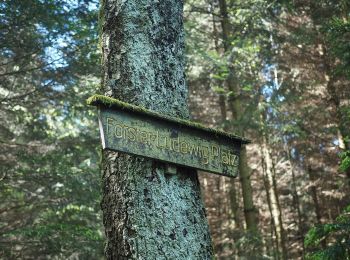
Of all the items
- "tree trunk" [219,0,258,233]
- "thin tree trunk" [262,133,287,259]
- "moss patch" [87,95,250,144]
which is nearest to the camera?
"moss patch" [87,95,250,144]

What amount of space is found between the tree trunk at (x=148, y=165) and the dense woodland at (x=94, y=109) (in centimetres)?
351

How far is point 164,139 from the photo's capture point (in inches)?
105

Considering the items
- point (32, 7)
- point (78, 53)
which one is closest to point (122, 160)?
point (32, 7)

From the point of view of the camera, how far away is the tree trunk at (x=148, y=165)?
8.24 ft

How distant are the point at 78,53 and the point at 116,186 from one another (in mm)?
6929

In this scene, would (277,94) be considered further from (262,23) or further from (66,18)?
(66,18)

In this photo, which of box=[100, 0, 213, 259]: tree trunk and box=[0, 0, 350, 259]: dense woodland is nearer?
box=[100, 0, 213, 259]: tree trunk

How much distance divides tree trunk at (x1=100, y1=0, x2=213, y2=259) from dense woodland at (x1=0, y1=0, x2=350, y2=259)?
3.51 metres

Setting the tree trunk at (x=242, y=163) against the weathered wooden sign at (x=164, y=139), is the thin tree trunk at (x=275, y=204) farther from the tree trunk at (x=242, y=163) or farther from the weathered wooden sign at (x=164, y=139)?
the weathered wooden sign at (x=164, y=139)

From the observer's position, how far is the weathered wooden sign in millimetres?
2436

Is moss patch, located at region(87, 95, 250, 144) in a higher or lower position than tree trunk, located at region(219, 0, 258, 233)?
lower

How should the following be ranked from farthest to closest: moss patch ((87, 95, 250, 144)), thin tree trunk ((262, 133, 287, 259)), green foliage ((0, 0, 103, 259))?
thin tree trunk ((262, 133, 287, 259))
green foliage ((0, 0, 103, 259))
moss patch ((87, 95, 250, 144))

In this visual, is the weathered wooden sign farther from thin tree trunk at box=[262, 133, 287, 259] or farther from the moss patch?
thin tree trunk at box=[262, 133, 287, 259]

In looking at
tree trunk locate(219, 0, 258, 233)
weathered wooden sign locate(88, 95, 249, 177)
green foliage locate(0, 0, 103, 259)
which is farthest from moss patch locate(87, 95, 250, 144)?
tree trunk locate(219, 0, 258, 233)
